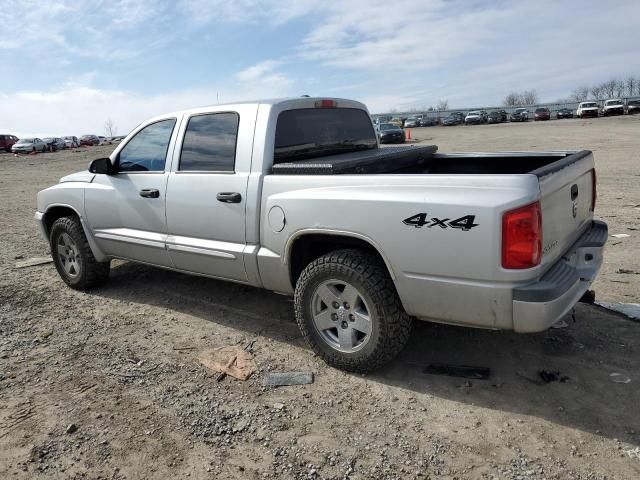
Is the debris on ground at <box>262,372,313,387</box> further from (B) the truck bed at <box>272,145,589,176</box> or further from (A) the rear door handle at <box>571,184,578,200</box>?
(A) the rear door handle at <box>571,184,578,200</box>

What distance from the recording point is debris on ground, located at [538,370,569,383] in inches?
135

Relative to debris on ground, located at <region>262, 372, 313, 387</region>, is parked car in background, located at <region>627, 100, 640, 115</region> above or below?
above

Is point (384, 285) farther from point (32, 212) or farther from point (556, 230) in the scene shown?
point (32, 212)

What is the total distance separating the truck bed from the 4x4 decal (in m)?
0.78

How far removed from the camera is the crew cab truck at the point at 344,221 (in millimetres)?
2881

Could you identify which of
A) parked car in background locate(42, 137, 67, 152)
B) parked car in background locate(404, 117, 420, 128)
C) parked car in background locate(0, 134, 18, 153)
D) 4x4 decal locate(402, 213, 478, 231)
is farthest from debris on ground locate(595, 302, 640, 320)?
parked car in background locate(404, 117, 420, 128)

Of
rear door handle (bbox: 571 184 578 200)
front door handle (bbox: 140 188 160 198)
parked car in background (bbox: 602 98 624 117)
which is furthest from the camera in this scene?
parked car in background (bbox: 602 98 624 117)

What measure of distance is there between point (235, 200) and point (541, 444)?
8.51 feet

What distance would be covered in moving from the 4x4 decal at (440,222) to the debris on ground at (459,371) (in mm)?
1186

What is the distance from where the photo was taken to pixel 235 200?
399 centimetres

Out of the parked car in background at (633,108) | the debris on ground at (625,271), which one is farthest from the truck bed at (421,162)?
the parked car in background at (633,108)

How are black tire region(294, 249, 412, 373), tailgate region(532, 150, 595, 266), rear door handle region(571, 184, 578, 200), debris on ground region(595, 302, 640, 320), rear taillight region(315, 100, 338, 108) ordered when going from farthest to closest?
rear taillight region(315, 100, 338, 108) < debris on ground region(595, 302, 640, 320) < rear door handle region(571, 184, 578, 200) < black tire region(294, 249, 412, 373) < tailgate region(532, 150, 595, 266)

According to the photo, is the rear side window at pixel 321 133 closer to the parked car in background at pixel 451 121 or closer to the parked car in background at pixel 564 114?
the parked car in background at pixel 451 121

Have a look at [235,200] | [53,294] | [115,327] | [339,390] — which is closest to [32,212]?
[53,294]
